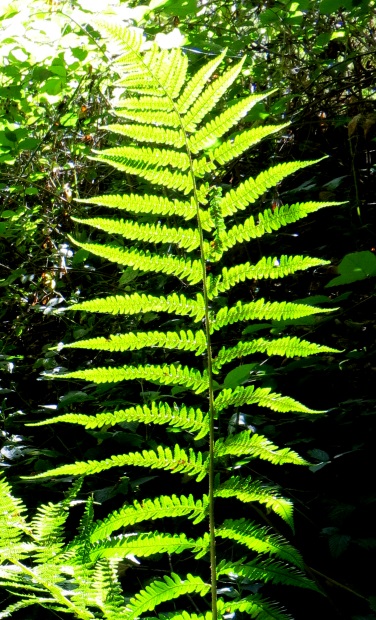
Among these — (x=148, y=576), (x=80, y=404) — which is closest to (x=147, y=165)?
(x=148, y=576)

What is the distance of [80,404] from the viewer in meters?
3.22

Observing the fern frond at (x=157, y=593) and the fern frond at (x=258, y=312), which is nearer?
the fern frond at (x=157, y=593)

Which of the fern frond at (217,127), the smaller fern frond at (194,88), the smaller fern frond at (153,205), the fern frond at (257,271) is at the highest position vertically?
the smaller fern frond at (194,88)

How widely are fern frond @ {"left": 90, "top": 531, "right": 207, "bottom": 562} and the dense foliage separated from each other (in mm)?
161

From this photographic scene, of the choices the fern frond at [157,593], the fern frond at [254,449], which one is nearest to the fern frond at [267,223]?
the fern frond at [254,449]

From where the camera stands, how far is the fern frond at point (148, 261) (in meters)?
1.05

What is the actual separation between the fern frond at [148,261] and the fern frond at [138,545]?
43 centimetres

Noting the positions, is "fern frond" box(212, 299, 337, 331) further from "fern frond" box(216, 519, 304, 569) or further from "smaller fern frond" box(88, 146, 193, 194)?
"fern frond" box(216, 519, 304, 569)

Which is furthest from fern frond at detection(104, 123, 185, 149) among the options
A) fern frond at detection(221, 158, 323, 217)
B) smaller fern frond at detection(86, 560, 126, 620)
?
smaller fern frond at detection(86, 560, 126, 620)

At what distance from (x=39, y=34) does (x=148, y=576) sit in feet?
8.48

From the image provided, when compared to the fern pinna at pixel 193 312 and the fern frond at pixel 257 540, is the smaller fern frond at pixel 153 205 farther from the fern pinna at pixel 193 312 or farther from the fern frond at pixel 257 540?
the fern frond at pixel 257 540

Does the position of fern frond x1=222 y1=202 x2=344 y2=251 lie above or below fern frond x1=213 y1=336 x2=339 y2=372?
above

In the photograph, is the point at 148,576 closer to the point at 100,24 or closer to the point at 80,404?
the point at 80,404

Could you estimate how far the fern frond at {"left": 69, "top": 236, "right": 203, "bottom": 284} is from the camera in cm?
105
